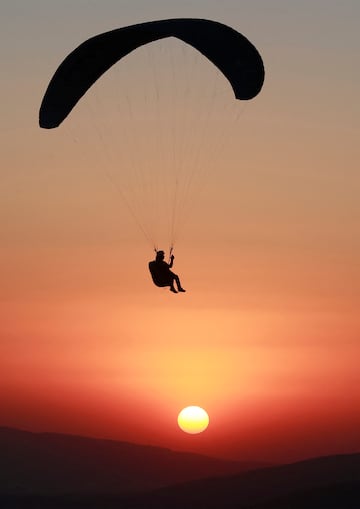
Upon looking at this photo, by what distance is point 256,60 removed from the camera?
49344 millimetres

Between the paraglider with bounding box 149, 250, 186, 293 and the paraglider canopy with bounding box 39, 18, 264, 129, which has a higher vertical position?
the paraglider canopy with bounding box 39, 18, 264, 129

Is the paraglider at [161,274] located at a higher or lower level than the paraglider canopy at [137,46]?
lower

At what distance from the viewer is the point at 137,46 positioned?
162 ft

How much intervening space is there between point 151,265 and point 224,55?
8.41 metres

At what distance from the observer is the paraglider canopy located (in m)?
48.3

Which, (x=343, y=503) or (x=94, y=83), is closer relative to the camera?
(x=94, y=83)

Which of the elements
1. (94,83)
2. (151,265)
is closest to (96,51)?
(94,83)

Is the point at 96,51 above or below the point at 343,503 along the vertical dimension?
below

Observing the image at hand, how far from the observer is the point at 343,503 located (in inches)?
7692

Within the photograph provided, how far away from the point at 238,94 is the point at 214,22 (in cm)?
347

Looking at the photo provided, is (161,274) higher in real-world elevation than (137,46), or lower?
lower

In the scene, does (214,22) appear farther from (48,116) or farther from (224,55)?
(48,116)

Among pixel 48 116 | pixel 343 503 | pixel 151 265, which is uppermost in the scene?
pixel 343 503

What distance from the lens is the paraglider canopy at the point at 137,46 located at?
48.3 meters
